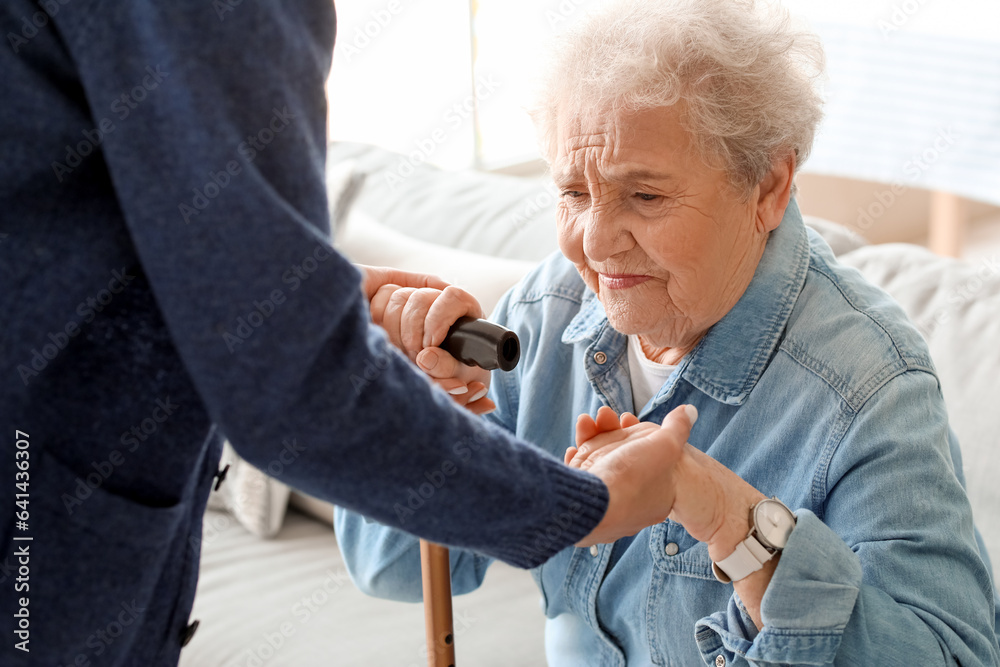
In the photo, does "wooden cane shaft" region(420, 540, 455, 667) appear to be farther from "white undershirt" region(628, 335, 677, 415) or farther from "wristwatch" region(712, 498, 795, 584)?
"white undershirt" region(628, 335, 677, 415)

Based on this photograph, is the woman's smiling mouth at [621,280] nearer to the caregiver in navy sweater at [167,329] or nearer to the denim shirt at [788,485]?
the denim shirt at [788,485]

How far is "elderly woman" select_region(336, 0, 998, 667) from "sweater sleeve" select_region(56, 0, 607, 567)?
368mm

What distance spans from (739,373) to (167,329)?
2.44 feet

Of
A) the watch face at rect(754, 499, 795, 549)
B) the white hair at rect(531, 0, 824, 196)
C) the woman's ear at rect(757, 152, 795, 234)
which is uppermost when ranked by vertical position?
the white hair at rect(531, 0, 824, 196)

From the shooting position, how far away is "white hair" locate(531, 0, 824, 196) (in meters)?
1.07

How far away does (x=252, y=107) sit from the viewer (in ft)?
1.97

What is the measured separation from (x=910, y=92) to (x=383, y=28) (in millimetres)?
1801

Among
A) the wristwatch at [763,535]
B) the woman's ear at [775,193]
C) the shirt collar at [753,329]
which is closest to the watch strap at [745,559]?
the wristwatch at [763,535]

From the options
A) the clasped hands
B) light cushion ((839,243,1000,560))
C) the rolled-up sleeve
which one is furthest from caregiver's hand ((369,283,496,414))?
light cushion ((839,243,1000,560))

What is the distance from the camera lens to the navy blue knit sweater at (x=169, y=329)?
1.92ft

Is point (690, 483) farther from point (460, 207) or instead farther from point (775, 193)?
point (460, 207)

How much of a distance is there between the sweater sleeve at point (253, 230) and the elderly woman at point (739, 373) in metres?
0.37

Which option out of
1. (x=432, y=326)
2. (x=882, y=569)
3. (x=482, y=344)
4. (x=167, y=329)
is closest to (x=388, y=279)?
(x=432, y=326)

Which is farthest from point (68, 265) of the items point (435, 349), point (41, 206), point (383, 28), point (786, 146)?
point (383, 28)
